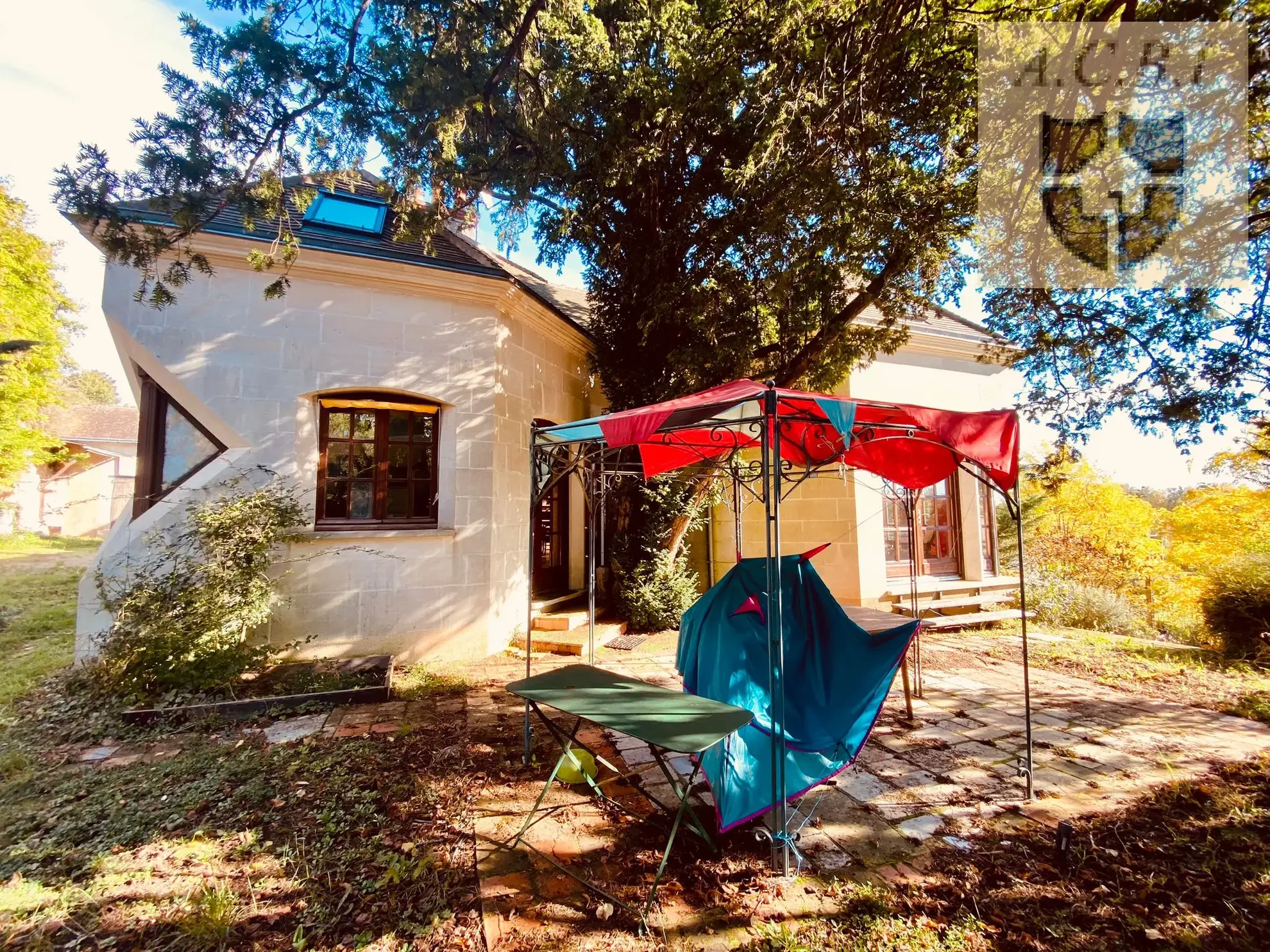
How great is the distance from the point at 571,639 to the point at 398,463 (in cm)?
307

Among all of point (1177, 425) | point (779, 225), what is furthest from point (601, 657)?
point (1177, 425)

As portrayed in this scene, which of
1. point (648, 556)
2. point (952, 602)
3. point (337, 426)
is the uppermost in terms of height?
point (337, 426)

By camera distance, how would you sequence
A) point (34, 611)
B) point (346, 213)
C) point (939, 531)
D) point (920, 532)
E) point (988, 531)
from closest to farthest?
point (346, 213), point (34, 611), point (920, 532), point (939, 531), point (988, 531)

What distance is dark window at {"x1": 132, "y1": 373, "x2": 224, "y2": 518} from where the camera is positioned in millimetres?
5758

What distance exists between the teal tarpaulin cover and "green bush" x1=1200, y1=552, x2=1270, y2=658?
22.3 feet

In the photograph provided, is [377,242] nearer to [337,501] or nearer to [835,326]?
[337,501]

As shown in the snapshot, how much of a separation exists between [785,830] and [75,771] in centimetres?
483

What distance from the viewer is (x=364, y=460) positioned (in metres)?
6.27

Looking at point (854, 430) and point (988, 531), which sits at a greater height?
point (854, 430)

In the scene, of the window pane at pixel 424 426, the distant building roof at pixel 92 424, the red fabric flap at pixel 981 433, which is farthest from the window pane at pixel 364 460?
the distant building roof at pixel 92 424

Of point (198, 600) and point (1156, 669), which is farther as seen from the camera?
point (1156, 669)

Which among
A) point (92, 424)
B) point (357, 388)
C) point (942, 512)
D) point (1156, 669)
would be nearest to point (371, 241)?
point (357, 388)

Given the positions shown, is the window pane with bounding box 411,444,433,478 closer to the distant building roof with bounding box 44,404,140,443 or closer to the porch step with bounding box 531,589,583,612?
the porch step with bounding box 531,589,583,612

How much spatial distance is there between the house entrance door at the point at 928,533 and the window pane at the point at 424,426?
23.6ft
